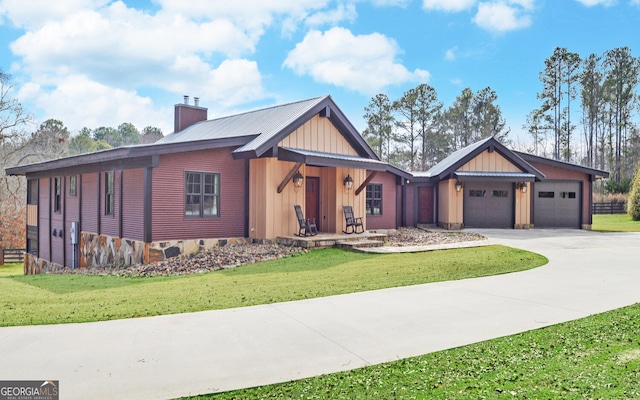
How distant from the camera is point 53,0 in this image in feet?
48.9

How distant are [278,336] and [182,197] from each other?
8.24m

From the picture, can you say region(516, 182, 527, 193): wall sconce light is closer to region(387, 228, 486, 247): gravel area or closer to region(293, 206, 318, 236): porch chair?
region(387, 228, 486, 247): gravel area

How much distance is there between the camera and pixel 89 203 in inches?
590

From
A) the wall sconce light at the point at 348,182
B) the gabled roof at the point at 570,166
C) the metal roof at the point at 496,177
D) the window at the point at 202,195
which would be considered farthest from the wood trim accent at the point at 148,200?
the gabled roof at the point at 570,166

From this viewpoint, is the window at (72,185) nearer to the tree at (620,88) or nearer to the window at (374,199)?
the window at (374,199)

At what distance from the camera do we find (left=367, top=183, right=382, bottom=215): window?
1878cm

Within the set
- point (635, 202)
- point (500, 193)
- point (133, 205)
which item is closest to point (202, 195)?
point (133, 205)

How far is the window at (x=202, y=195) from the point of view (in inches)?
496

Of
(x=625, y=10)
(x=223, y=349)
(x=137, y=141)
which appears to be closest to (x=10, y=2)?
(x=223, y=349)

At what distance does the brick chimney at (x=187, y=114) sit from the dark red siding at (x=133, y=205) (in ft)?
26.0

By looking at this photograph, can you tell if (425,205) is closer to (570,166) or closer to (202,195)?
(570,166)

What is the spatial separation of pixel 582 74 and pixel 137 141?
191 feet

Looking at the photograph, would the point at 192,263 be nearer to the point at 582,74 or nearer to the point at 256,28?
the point at 256,28

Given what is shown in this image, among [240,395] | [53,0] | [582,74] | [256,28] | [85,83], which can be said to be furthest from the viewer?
[85,83]
